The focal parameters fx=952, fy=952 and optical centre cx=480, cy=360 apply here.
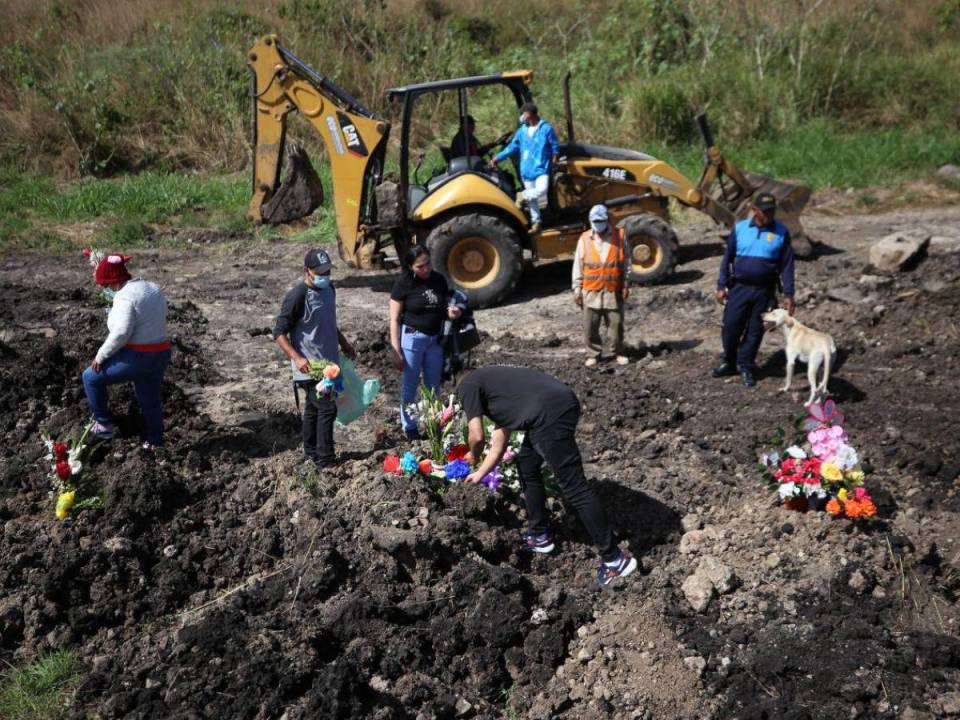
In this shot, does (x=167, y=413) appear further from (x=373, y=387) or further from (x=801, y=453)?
(x=801, y=453)

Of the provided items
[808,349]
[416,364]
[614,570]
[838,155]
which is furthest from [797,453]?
[838,155]

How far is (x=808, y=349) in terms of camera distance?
7.68m

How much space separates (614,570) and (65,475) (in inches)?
141

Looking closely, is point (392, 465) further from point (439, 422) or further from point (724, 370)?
point (724, 370)

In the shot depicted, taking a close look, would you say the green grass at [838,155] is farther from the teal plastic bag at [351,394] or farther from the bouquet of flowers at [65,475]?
the bouquet of flowers at [65,475]

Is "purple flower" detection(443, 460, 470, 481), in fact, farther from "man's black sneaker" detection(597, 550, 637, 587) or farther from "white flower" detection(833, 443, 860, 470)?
"white flower" detection(833, 443, 860, 470)

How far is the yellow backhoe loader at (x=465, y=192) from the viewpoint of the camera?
414 inches

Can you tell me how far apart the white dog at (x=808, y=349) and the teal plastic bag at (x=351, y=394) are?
344 centimetres

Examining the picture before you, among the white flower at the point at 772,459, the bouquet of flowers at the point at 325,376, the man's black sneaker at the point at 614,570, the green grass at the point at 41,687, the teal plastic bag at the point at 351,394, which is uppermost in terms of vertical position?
the bouquet of flowers at the point at 325,376

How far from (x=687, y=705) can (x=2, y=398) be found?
5.70m

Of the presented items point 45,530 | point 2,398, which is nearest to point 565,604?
point 45,530

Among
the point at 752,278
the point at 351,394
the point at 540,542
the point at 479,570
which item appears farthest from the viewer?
the point at 752,278

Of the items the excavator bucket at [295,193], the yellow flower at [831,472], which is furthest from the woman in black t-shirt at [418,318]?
the excavator bucket at [295,193]

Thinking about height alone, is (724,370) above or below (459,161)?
below
